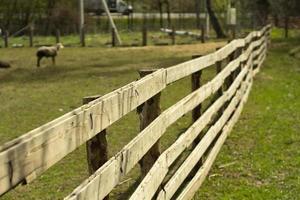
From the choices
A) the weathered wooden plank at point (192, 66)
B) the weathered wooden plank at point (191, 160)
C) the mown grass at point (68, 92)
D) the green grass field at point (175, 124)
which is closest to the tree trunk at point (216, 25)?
the mown grass at point (68, 92)

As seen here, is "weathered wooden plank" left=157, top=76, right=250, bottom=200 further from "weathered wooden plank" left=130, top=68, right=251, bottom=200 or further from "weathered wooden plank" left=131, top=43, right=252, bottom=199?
"weathered wooden plank" left=131, top=43, right=252, bottom=199

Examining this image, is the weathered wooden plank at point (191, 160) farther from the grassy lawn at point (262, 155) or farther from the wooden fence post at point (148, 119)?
the grassy lawn at point (262, 155)

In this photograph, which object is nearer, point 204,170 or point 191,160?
point 191,160

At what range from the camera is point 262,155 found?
6934 millimetres

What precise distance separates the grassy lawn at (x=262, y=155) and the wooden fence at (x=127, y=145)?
22 centimetres

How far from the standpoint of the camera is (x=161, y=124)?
4293mm

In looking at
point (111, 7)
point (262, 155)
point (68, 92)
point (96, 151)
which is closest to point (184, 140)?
point (96, 151)

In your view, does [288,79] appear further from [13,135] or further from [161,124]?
[161,124]

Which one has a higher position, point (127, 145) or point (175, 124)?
point (127, 145)

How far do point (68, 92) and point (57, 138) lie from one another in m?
11.4

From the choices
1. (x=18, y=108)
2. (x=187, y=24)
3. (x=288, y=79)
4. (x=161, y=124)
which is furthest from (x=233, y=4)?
(x=161, y=124)

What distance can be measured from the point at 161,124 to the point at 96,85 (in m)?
10.6

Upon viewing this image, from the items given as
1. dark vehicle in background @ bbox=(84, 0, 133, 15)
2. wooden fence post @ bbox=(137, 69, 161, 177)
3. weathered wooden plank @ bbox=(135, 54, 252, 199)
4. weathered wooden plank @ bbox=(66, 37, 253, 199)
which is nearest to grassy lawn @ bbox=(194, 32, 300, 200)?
weathered wooden plank @ bbox=(135, 54, 252, 199)

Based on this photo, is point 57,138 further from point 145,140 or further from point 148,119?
point 148,119
